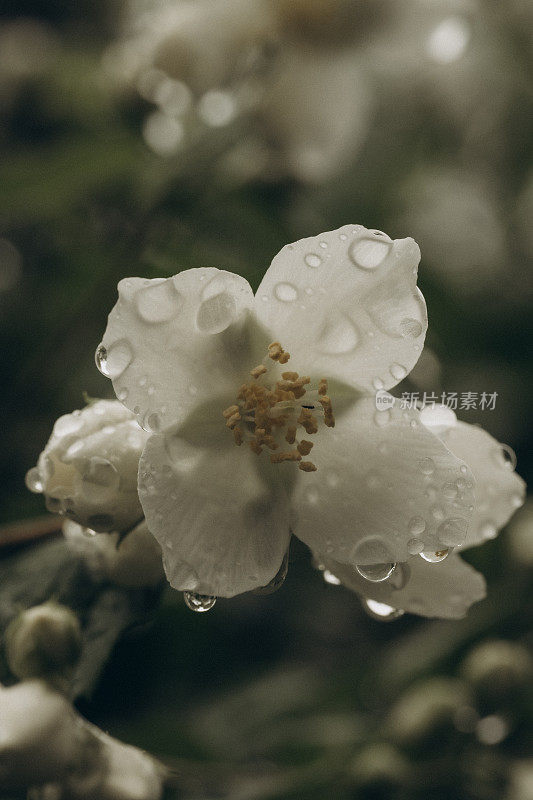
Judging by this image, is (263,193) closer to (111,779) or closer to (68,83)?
(68,83)

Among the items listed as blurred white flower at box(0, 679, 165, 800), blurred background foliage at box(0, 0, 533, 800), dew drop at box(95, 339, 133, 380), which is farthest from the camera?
blurred background foliage at box(0, 0, 533, 800)

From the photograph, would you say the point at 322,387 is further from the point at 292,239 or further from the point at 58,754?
the point at 292,239

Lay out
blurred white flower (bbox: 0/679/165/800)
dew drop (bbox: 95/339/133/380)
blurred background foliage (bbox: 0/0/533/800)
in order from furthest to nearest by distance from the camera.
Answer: blurred background foliage (bbox: 0/0/533/800), blurred white flower (bbox: 0/679/165/800), dew drop (bbox: 95/339/133/380)

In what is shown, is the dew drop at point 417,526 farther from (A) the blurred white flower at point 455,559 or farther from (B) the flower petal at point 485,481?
(B) the flower petal at point 485,481

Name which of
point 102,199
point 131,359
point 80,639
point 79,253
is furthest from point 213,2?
point 80,639

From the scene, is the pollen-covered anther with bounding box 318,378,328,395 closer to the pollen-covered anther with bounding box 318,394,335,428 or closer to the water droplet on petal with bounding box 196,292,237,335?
the pollen-covered anther with bounding box 318,394,335,428

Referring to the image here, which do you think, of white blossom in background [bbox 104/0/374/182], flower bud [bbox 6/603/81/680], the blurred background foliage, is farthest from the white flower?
white blossom in background [bbox 104/0/374/182]

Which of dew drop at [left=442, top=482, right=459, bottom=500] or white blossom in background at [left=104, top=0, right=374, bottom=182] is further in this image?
white blossom in background at [left=104, top=0, right=374, bottom=182]

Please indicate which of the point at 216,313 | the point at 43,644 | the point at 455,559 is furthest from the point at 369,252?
the point at 43,644
